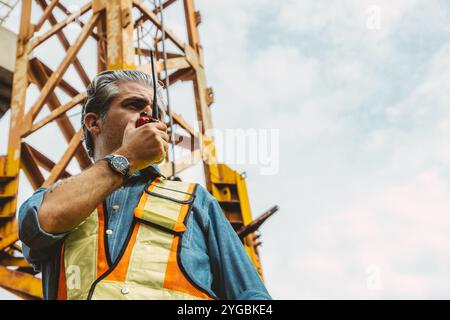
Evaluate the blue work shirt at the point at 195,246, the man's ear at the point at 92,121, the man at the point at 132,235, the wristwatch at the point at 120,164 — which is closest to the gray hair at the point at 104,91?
the man's ear at the point at 92,121

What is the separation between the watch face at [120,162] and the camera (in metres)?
1.57

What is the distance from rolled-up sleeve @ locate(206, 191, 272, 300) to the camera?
64.5 inches

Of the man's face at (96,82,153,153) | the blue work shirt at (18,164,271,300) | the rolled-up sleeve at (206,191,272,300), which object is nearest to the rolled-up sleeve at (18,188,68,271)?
the blue work shirt at (18,164,271,300)

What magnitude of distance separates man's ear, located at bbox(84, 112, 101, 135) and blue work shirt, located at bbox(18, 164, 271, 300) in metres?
0.30

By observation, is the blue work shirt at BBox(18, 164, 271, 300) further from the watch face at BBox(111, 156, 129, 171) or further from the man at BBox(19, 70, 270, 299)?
the watch face at BBox(111, 156, 129, 171)

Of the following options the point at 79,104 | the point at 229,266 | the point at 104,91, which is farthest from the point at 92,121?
the point at 79,104

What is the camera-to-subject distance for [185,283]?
152cm

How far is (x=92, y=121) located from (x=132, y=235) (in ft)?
1.90

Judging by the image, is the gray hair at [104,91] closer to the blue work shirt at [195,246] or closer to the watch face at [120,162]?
the blue work shirt at [195,246]

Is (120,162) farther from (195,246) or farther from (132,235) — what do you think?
(195,246)

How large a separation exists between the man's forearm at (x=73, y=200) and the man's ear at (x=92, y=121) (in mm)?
479

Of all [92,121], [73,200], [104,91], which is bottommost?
[73,200]

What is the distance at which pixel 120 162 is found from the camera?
1576 millimetres
